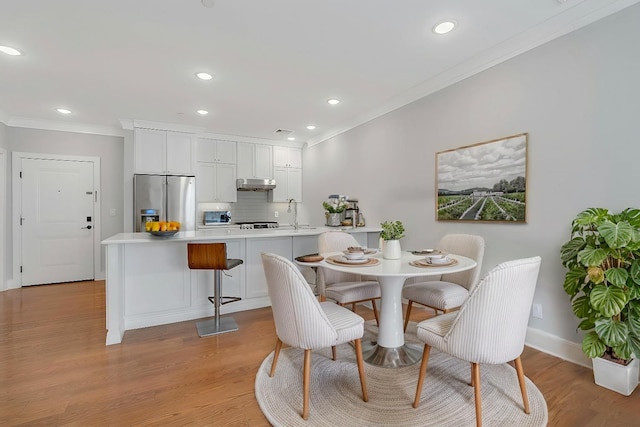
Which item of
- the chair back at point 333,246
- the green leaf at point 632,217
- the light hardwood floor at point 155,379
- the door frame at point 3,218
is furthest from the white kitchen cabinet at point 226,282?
the door frame at point 3,218

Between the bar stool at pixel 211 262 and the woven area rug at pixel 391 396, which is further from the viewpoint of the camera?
the bar stool at pixel 211 262

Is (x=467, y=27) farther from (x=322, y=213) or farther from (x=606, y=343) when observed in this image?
(x=322, y=213)

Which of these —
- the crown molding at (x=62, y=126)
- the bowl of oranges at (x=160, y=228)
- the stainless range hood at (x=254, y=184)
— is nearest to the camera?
the bowl of oranges at (x=160, y=228)

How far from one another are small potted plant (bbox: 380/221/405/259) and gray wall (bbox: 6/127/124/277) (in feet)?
15.9

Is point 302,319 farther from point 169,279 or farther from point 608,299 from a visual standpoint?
point 169,279

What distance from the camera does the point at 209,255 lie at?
9.25 ft

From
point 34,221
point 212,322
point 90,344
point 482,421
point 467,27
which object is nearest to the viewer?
point 482,421

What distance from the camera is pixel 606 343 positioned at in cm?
183

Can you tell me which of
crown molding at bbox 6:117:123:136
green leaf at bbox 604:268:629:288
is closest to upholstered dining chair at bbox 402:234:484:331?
green leaf at bbox 604:268:629:288

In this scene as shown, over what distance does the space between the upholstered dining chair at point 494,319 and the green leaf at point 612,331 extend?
2.04ft

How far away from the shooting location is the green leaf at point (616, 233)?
171 cm

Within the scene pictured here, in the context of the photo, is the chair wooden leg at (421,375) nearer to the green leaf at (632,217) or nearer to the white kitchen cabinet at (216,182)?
the green leaf at (632,217)

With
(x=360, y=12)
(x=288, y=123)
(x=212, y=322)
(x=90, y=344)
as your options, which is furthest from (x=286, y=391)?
(x=288, y=123)

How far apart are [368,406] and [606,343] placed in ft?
4.68
